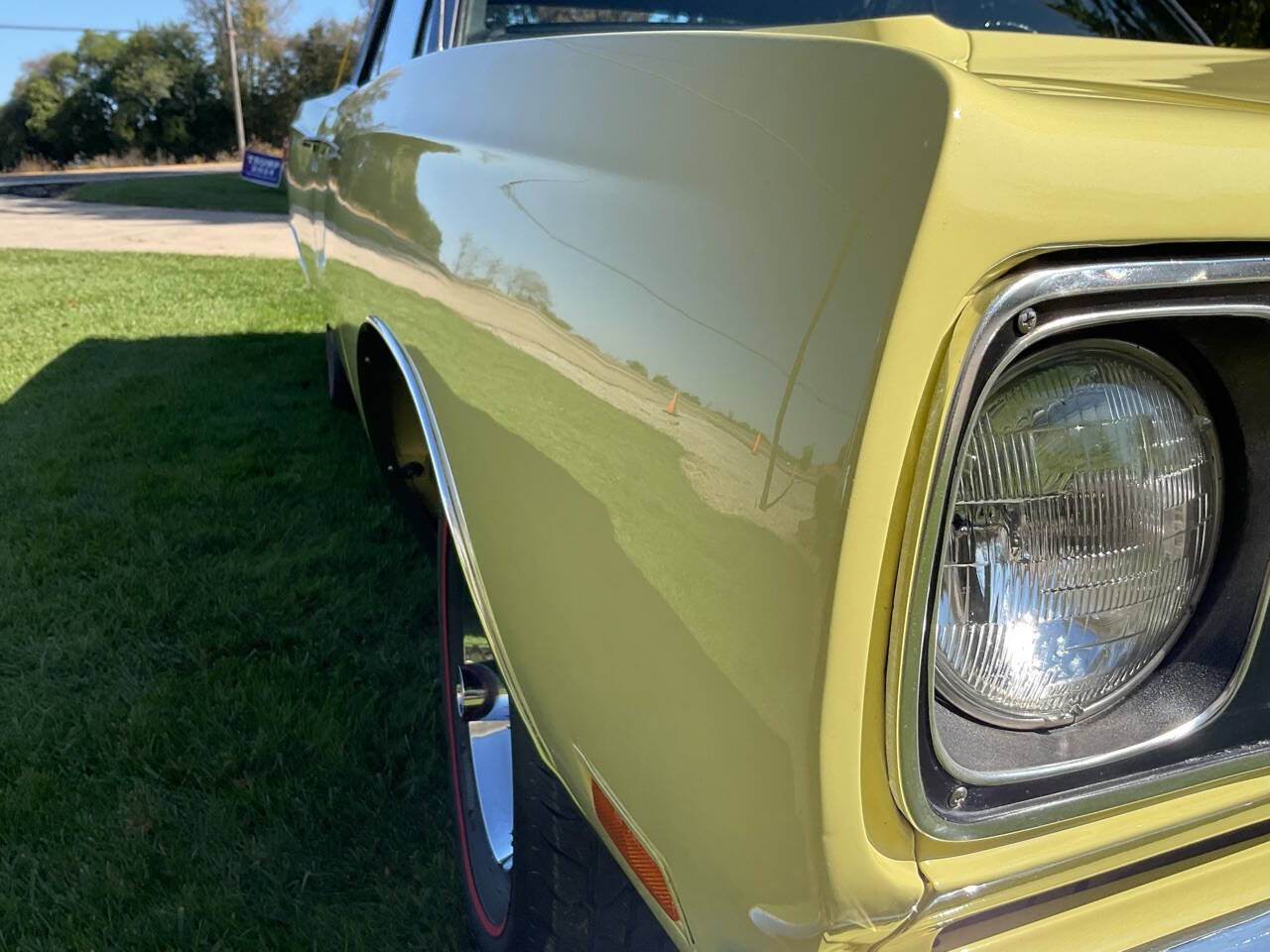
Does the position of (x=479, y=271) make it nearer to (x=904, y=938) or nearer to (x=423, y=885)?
(x=904, y=938)

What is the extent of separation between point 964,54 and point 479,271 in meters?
0.64

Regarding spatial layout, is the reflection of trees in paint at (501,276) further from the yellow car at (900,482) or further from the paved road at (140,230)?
the paved road at (140,230)

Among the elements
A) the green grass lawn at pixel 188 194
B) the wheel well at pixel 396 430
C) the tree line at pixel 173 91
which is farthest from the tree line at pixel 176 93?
the wheel well at pixel 396 430

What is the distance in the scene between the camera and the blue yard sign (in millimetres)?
5902

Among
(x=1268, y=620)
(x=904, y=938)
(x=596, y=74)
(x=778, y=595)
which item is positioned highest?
(x=596, y=74)

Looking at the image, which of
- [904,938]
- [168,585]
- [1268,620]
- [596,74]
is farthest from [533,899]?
[168,585]

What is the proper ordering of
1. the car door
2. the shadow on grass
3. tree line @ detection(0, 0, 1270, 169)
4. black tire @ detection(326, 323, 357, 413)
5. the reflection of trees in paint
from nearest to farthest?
the reflection of trees in paint, the shadow on grass, the car door, black tire @ detection(326, 323, 357, 413), tree line @ detection(0, 0, 1270, 169)

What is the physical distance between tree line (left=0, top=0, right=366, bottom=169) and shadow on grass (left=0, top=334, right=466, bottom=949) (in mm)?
31375

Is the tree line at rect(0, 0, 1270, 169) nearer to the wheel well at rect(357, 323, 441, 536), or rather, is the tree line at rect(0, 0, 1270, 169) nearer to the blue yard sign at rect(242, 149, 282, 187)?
the blue yard sign at rect(242, 149, 282, 187)

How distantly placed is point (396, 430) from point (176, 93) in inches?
1463

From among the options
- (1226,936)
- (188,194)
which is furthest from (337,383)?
(188,194)

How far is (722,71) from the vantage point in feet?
3.08

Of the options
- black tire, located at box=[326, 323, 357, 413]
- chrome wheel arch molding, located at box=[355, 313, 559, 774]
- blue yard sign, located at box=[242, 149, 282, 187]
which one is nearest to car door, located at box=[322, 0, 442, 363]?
chrome wheel arch molding, located at box=[355, 313, 559, 774]

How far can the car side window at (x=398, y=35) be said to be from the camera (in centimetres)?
231
